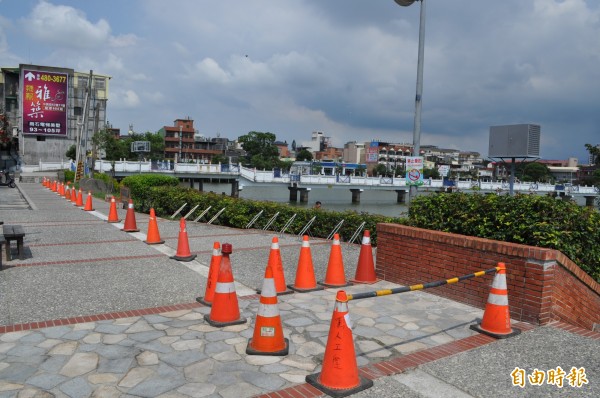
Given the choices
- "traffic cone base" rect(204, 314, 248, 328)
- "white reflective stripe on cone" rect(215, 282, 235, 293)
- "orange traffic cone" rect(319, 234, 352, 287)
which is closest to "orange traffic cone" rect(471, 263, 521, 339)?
"orange traffic cone" rect(319, 234, 352, 287)

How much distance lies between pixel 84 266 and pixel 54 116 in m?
65.8

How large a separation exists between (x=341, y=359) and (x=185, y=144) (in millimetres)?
119710

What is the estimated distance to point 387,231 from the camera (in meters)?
7.08

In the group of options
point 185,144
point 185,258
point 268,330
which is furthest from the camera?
point 185,144

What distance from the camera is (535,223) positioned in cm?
564


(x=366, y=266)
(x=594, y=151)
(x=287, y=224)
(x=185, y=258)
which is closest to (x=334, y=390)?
(x=366, y=266)

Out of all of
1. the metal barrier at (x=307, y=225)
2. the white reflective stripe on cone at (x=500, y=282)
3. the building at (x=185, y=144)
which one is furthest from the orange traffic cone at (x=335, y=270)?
the building at (x=185, y=144)

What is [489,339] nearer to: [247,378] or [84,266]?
[247,378]

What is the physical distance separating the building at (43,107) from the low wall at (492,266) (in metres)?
57.5

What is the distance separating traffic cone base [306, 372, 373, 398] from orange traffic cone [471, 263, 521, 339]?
183 cm

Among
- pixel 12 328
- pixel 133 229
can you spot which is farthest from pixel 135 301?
pixel 133 229

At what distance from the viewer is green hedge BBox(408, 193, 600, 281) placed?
5.60 meters

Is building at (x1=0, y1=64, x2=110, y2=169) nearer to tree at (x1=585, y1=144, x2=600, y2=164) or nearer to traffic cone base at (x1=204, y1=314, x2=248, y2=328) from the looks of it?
tree at (x1=585, y1=144, x2=600, y2=164)

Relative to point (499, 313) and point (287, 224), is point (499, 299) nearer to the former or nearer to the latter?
point (499, 313)
